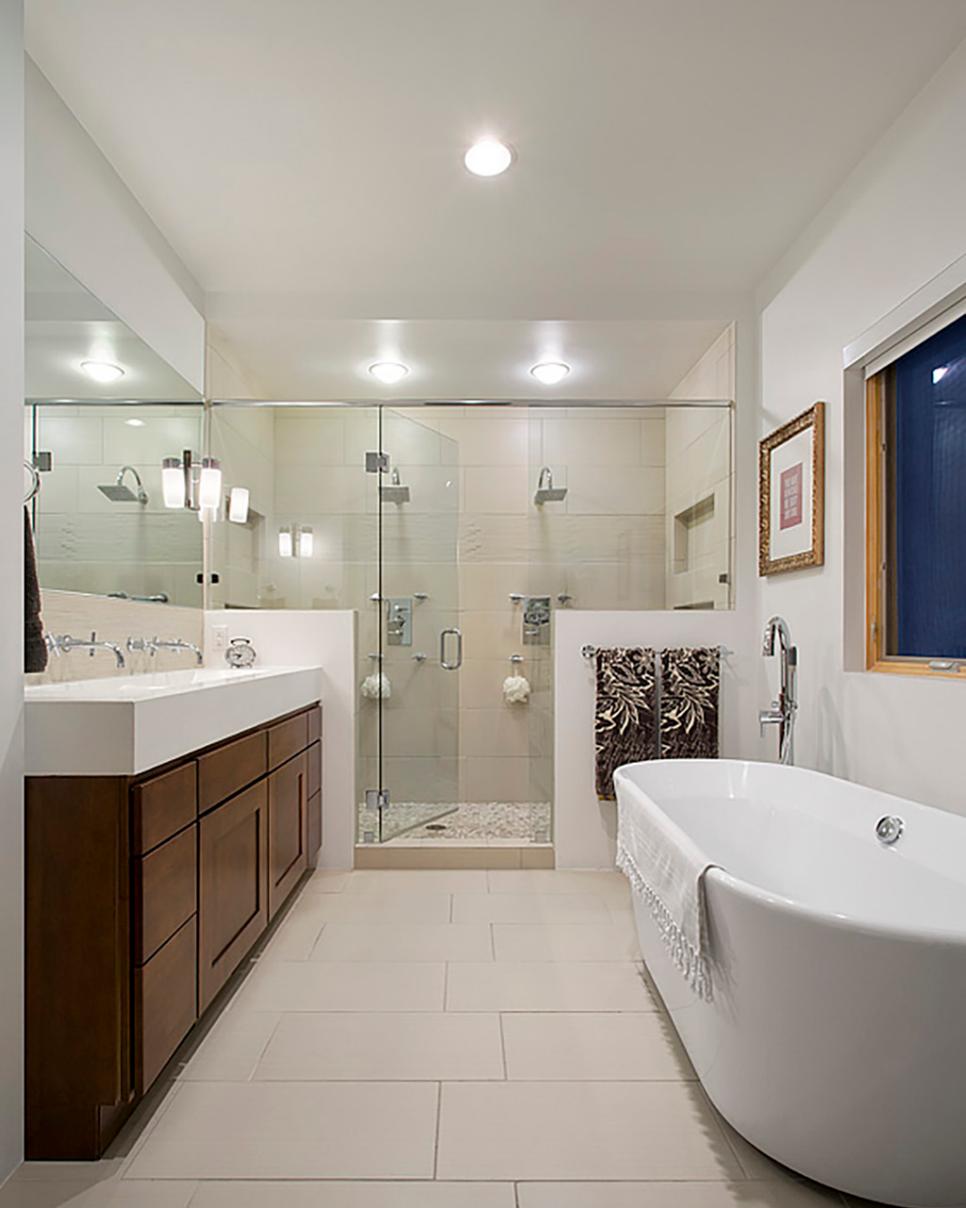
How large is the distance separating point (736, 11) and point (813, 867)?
7.35 ft

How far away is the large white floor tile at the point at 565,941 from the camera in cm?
273

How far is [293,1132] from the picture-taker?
1.75 m

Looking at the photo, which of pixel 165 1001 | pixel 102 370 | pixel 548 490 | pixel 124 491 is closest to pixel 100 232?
pixel 102 370

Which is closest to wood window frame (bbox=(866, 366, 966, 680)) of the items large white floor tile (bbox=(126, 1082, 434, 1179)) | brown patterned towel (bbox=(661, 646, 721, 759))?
brown patterned towel (bbox=(661, 646, 721, 759))

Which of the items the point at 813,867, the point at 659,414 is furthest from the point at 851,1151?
the point at 659,414

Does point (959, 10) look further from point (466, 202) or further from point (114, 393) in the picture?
point (114, 393)

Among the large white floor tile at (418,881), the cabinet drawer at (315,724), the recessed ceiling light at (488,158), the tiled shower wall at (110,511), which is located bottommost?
the large white floor tile at (418,881)

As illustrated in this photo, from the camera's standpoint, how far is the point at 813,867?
2389mm

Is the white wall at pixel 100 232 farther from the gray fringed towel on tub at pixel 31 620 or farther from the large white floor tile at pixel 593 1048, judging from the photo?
the large white floor tile at pixel 593 1048

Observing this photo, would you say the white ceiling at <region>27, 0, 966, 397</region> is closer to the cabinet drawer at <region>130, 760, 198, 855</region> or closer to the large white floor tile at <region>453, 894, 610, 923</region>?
the cabinet drawer at <region>130, 760, 198, 855</region>

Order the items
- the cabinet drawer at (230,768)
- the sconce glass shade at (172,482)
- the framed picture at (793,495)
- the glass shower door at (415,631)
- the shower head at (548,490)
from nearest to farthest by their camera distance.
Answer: the cabinet drawer at (230,768), the framed picture at (793,495), the sconce glass shade at (172,482), the glass shower door at (415,631), the shower head at (548,490)

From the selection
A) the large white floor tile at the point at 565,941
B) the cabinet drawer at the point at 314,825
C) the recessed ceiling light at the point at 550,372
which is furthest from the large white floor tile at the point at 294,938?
the recessed ceiling light at the point at 550,372

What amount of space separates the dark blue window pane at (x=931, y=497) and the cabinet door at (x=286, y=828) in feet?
6.81

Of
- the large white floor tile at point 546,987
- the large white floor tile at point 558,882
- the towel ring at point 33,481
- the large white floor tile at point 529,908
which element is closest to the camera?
the towel ring at point 33,481
